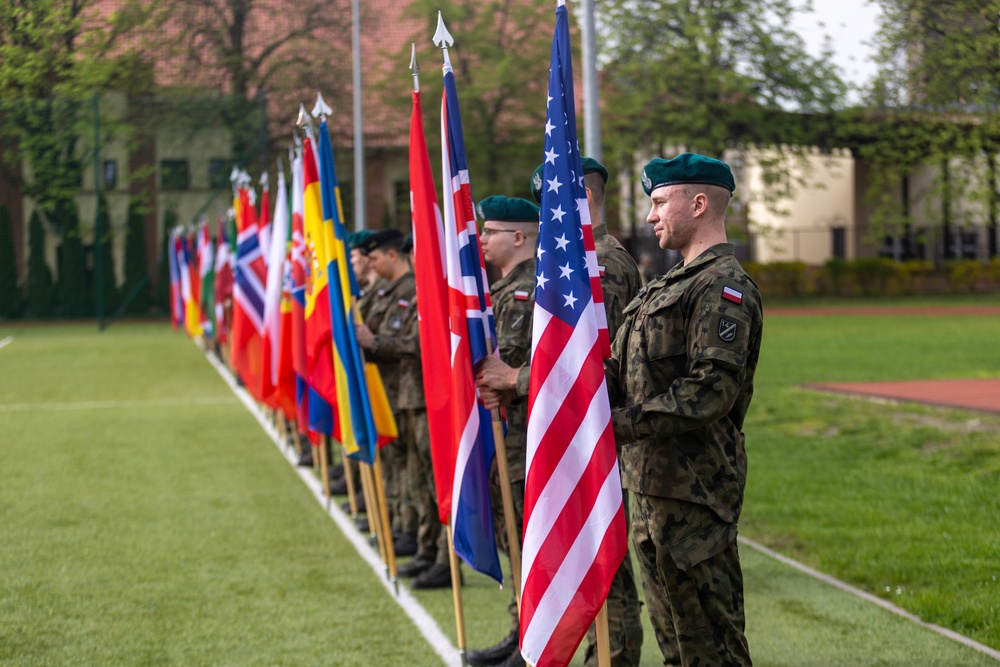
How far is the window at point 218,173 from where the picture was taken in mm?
29570

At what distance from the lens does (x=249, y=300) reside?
38.7ft

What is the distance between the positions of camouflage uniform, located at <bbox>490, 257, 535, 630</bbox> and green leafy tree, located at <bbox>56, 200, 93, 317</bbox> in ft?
89.6

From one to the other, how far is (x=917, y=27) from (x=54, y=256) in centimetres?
2601

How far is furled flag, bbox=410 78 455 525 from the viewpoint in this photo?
17.3ft

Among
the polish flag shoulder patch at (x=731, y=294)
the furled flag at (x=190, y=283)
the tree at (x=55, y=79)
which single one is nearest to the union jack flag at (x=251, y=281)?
the tree at (x=55, y=79)

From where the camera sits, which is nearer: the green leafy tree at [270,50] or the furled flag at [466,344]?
the furled flag at [466,344]

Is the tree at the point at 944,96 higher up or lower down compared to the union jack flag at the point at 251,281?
higher up

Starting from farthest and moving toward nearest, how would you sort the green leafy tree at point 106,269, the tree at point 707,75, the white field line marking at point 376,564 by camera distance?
the green leafy tree at point 106,269 → the tree at point 707,75 → the white field line marking at point 376,564

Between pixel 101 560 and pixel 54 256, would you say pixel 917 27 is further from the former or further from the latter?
pixel 54 256

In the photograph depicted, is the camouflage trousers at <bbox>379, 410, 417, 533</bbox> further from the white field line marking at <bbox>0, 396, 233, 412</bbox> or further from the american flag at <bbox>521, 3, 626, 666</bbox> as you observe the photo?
the white field line marking at <bbox>0, 396, 233, 412</bbox>

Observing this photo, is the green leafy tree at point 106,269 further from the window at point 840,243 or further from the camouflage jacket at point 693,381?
the camouflage jacket at point 693,381

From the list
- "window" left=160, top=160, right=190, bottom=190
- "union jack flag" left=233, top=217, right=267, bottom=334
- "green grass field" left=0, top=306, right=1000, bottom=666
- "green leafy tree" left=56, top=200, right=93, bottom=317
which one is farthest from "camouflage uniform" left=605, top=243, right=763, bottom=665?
"green leafy tree" left=56, top=200, right=93, bottom=317

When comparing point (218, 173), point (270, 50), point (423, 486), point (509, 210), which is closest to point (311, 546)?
point (423, 486)

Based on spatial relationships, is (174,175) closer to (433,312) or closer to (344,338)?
(344,338)
